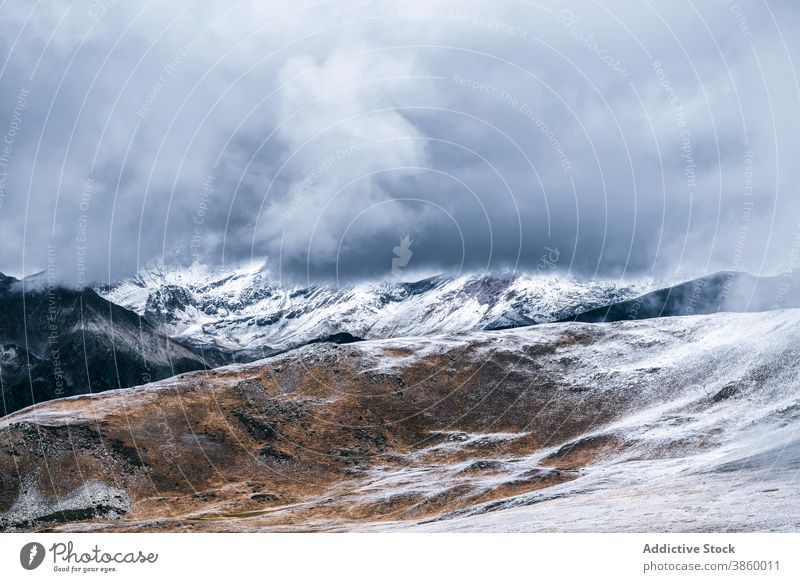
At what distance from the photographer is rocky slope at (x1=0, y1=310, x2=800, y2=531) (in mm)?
96750

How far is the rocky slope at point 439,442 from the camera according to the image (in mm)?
96750
